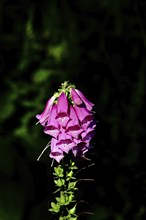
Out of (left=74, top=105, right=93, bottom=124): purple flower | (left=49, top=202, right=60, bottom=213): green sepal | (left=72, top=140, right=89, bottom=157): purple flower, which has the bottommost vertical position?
(left=49, top=202, right=60, bottom=213): green sepal

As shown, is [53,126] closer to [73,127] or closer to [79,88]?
[73,127]

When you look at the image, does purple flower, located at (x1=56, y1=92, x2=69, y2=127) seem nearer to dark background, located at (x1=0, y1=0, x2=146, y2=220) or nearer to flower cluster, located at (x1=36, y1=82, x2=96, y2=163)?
flower cluster, located at (x1=36, y1=82, x2=96, y2=163)

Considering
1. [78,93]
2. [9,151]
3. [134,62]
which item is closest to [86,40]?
[134,62]

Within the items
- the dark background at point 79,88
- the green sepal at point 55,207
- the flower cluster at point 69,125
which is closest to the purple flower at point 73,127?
the flower cluster at point 69,125

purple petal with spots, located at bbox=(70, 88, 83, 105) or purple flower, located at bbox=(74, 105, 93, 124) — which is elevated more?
purple petal with spots, located at bbox=(70, 88, 83, 105)

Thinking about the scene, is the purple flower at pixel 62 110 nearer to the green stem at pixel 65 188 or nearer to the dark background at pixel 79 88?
the green stem at pixel 65 188

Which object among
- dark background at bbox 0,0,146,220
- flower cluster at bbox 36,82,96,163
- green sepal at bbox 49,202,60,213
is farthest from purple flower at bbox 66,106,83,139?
dark background at bbox 0,0,146,220

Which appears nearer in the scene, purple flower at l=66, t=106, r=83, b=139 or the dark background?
purple flower at l=66, t=106, r=83, b=139
